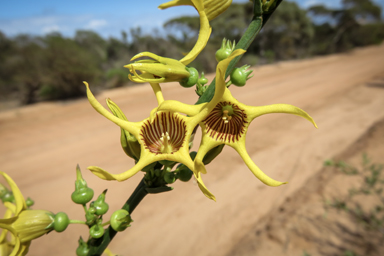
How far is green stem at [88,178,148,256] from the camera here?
1295 mm

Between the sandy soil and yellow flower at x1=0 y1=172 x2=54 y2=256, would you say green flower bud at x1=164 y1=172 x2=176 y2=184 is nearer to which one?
yellow flower at x1=0 y1=172 x2=54 y2=256

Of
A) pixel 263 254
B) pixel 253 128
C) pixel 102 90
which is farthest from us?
pixel 102 90

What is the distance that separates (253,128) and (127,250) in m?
6.43

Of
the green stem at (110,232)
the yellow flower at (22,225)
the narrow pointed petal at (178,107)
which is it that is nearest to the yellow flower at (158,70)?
the narrow pointed petal at (178,107)

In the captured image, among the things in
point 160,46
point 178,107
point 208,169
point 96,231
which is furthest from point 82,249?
point 160,46

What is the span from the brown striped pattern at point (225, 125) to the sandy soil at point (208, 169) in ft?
13.4

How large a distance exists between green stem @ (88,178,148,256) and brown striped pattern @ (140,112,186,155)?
0.27 m

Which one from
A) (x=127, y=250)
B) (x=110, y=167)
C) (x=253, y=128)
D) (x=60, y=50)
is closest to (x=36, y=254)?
(x=127, y=250)

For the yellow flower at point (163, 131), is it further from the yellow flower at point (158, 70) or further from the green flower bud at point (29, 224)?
the green flower bud at point (29, 224)

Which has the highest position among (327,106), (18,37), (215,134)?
(18,37)

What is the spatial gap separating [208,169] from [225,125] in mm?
5883

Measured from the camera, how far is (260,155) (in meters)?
7.65

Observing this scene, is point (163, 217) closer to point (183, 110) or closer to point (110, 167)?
point (110, 167)

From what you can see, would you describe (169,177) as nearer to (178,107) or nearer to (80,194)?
(178,107)
